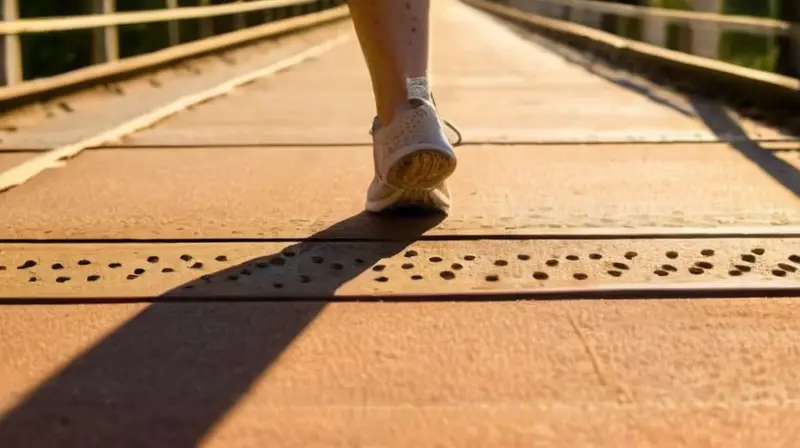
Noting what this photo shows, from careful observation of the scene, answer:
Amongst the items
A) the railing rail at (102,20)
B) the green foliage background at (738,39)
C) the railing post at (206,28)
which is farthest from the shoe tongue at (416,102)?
the railing post at (206,28)

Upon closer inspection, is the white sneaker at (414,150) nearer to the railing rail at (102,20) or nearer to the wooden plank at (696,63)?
the wooden plank at (696,63)

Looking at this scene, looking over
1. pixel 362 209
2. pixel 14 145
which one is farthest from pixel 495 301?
pixel 14 145

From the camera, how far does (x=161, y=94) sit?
4.29 metres

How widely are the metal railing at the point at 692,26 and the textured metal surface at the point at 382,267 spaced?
2.38m

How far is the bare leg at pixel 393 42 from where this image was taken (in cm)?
178

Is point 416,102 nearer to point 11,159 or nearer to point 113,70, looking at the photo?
point 11,159

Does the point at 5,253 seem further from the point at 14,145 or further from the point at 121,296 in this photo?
A: the point at 14,145

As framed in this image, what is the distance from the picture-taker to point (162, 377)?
114 centimetres

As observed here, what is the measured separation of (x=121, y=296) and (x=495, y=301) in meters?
0.49

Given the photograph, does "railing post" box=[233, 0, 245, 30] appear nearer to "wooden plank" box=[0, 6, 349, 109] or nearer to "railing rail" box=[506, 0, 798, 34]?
"wooden plank" box=[0, 6, 349, 109]

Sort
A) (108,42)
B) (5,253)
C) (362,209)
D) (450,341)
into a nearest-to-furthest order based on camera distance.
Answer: (450,341) < (5,253) < (362,209) < (108,42)

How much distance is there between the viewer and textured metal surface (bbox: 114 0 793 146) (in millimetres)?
2996

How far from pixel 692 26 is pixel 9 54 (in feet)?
10.9

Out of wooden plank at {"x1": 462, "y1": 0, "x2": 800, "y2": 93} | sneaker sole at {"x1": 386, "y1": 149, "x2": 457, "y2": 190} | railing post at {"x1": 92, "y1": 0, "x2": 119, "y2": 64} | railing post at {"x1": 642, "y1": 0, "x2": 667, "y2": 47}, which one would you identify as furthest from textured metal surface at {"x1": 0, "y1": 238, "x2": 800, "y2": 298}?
railing post at {"x1": 642, "y1": 0, "x2": 667, "y2": 47}
